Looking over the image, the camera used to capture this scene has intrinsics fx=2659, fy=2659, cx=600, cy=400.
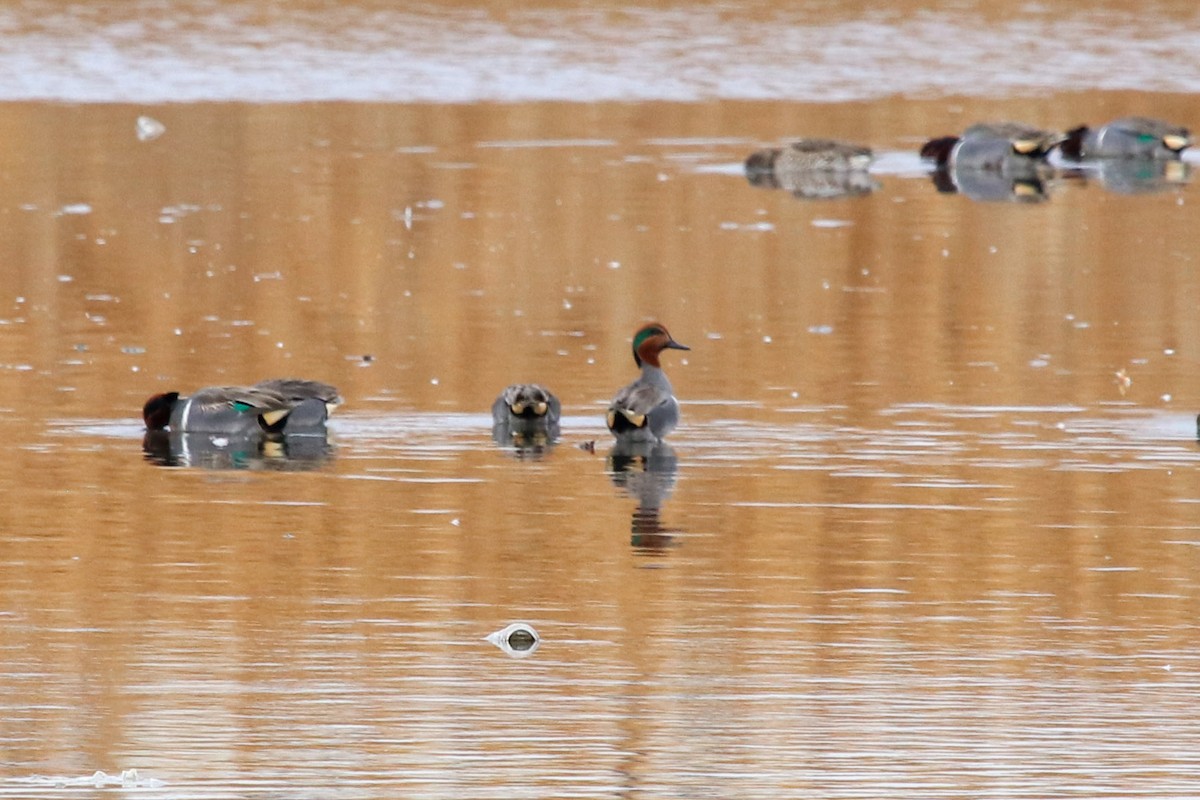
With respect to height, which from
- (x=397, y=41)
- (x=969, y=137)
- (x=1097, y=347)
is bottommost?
(x=1097, y=347)

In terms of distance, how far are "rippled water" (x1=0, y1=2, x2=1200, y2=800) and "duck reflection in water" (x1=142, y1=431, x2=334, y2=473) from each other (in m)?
0.05

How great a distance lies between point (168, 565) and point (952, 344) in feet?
22.2

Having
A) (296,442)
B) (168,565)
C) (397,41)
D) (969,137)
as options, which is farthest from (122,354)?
(397,41)

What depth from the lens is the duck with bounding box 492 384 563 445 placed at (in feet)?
39.6

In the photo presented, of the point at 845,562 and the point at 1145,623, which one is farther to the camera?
the point at 845,562

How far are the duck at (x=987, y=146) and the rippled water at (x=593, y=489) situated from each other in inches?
20.6

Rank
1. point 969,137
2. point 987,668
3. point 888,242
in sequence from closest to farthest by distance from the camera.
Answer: point 987,668 → point 888,242 → point 969,137

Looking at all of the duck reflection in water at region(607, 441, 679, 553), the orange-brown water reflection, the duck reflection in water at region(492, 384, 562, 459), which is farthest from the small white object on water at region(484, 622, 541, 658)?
the duck reflection in water at region(492, 384, 562, 459)

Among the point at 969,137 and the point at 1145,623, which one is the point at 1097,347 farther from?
the point at 969,137

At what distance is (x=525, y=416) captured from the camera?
12.2 m

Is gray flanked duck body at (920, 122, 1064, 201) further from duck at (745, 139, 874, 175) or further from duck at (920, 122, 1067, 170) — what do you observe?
duck at (745, 139, 874, 175)

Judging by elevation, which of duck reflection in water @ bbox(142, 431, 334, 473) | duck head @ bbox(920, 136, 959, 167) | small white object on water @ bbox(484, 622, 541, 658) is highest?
duck head @ bbox(920, 136, 959, 167)

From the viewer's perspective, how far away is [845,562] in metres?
9.32

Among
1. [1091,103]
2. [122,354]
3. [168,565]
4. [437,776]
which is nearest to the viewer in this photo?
[437,776]
